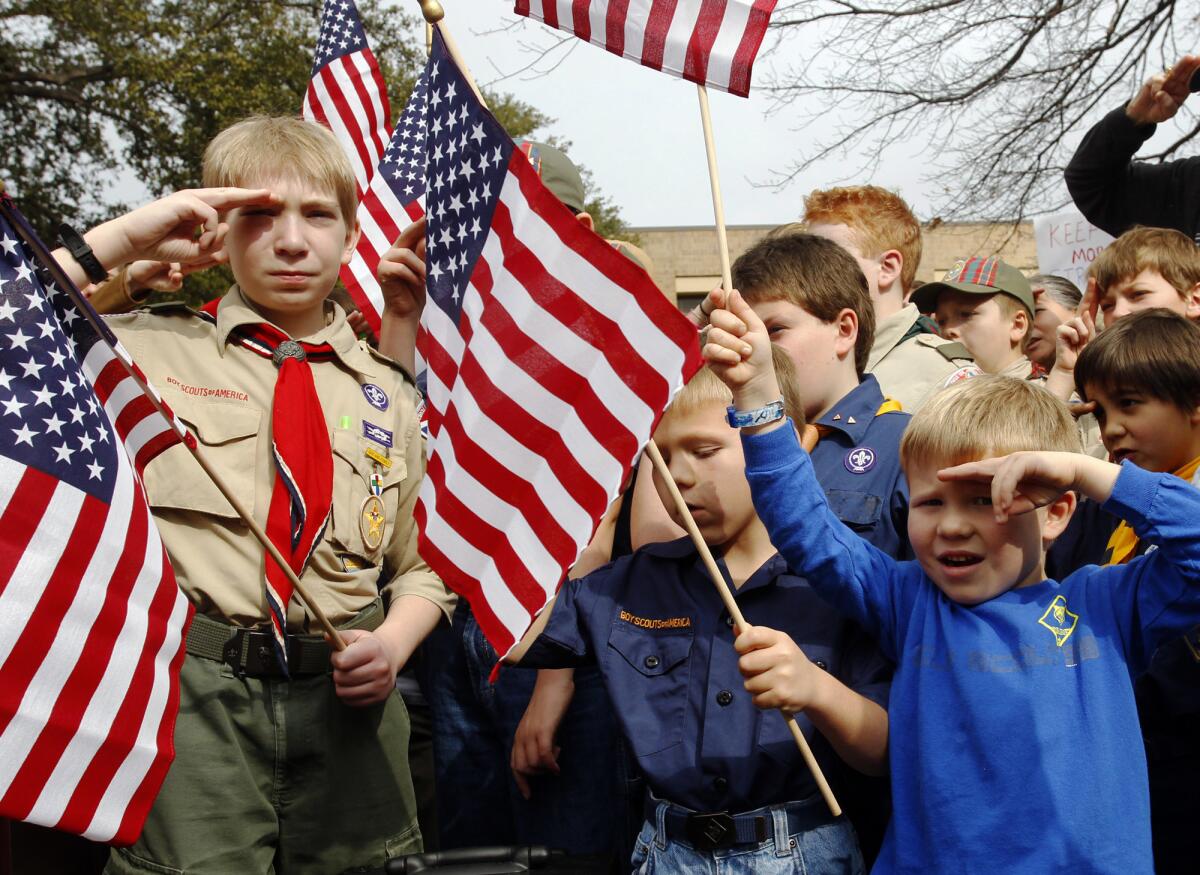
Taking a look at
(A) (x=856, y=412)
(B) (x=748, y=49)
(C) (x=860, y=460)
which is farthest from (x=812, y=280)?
(B) (x=748, y=49)

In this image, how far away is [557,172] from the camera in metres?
4.44

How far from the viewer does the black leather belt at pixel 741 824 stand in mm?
2664

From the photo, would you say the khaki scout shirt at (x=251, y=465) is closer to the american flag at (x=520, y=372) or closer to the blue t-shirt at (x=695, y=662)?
the american flag at (x=520, y=372)

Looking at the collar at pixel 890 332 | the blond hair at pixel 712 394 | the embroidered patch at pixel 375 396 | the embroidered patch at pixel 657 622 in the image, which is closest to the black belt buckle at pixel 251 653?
the embroidered patch at pixel 375 396

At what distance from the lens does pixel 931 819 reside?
2410 mm

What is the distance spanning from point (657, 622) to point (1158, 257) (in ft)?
7.67

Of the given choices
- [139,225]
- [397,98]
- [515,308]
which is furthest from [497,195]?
[397,98]

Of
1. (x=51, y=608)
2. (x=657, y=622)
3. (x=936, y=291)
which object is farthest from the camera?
(x=936, y=291)

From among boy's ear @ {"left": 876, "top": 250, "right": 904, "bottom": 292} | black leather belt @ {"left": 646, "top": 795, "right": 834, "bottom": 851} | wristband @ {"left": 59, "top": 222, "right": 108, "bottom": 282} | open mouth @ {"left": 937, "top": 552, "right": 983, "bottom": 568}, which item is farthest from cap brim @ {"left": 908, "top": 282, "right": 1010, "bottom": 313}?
wristband @ {"left": 59, "top": 222, "right": 108, "bottom": 282}

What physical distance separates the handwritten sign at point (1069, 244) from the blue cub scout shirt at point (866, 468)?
4.79 meters

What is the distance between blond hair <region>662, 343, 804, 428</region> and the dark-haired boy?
765mm

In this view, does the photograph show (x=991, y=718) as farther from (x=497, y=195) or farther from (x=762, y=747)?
(x=497, y=195)

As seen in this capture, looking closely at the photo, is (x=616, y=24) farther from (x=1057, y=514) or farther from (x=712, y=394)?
(x=1057, y=514)

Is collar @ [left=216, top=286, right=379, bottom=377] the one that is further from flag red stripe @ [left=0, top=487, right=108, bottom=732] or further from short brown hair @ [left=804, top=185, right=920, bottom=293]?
short brown hair @ [left=804, top=185, right=920, bottom=293]
